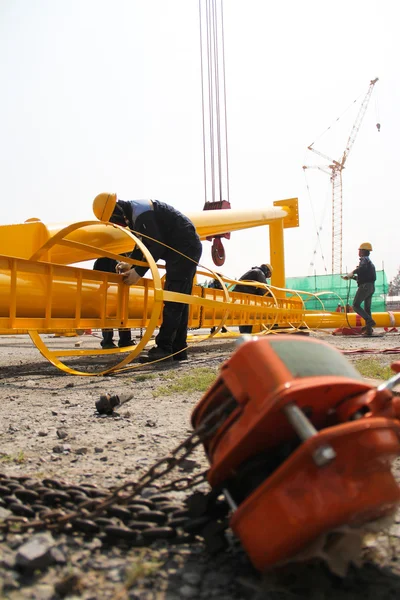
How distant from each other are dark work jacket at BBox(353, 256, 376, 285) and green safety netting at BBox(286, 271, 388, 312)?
8.66 meters

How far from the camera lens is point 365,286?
10844 mm

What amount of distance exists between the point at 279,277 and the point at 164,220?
742 centimetres

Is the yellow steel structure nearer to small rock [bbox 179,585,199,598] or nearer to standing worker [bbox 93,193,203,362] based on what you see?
standing worker [bbox 93,193,203,362]

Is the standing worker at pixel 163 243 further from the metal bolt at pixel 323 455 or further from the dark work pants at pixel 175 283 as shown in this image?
the metal bolt at pixel 323 455

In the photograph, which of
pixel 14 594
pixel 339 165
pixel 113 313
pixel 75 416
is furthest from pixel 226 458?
pixel 339 165

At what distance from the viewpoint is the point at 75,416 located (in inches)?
93.5

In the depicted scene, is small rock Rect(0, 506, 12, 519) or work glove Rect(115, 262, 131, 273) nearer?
small rock Rect(0, 506, 12, 519)

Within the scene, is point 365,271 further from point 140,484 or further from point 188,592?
point 188,592

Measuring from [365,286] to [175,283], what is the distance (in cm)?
729

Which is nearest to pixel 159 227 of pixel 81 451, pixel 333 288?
pixel 81 451

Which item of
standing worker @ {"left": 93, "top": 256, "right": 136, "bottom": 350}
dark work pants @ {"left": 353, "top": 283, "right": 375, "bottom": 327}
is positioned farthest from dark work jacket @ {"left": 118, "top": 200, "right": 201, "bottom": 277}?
dark work pants @ {"left": 353, "top": 283, "right": 375, "bottom": 327}

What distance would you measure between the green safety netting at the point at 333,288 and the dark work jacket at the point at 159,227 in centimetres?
1590

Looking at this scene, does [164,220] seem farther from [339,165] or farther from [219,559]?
[339,165]

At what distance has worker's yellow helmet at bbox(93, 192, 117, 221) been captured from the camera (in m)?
4.50
